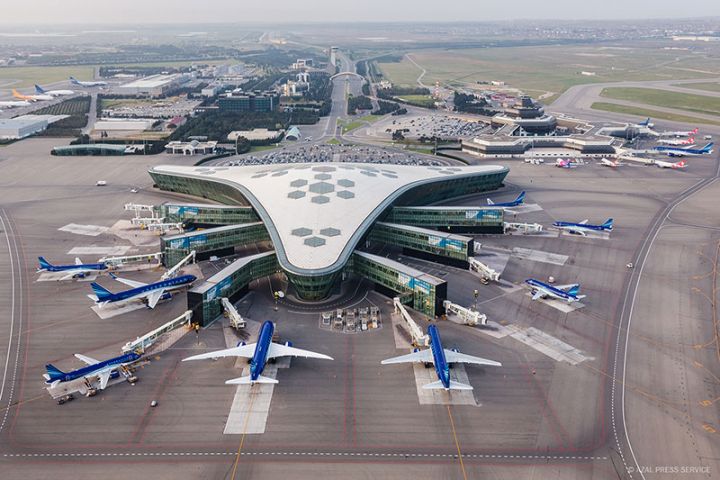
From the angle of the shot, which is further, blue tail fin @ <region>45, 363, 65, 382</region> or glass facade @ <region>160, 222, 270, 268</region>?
glass facade @ <region>160, 222, 270, 268</region>

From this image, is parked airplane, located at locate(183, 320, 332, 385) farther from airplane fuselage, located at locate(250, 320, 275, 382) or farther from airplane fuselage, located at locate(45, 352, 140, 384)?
airplane fuselage, located at locate(45, 352, 140, 384)

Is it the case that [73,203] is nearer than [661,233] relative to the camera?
No

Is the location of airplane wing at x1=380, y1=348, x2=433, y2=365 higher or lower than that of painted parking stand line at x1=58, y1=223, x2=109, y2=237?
higher

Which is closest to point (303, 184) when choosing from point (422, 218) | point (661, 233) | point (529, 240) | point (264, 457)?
point (422, 218)

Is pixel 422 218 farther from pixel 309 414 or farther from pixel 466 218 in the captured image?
pixel 309 414

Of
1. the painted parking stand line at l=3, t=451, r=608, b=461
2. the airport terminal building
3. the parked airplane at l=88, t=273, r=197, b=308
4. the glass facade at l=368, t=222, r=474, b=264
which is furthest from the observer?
the glass facade at l=368, t=222, r=474, b=264

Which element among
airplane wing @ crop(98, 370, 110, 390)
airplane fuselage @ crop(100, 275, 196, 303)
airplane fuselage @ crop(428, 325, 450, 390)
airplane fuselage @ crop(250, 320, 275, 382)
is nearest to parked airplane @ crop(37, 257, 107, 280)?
airplane fuselage @ crop(100, 275, 196, 303)

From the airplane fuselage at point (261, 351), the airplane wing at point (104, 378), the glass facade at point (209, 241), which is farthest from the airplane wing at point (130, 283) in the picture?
the airplane fuselage at point (261, 351)

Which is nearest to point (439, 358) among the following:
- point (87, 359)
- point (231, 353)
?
point (231, 353)
